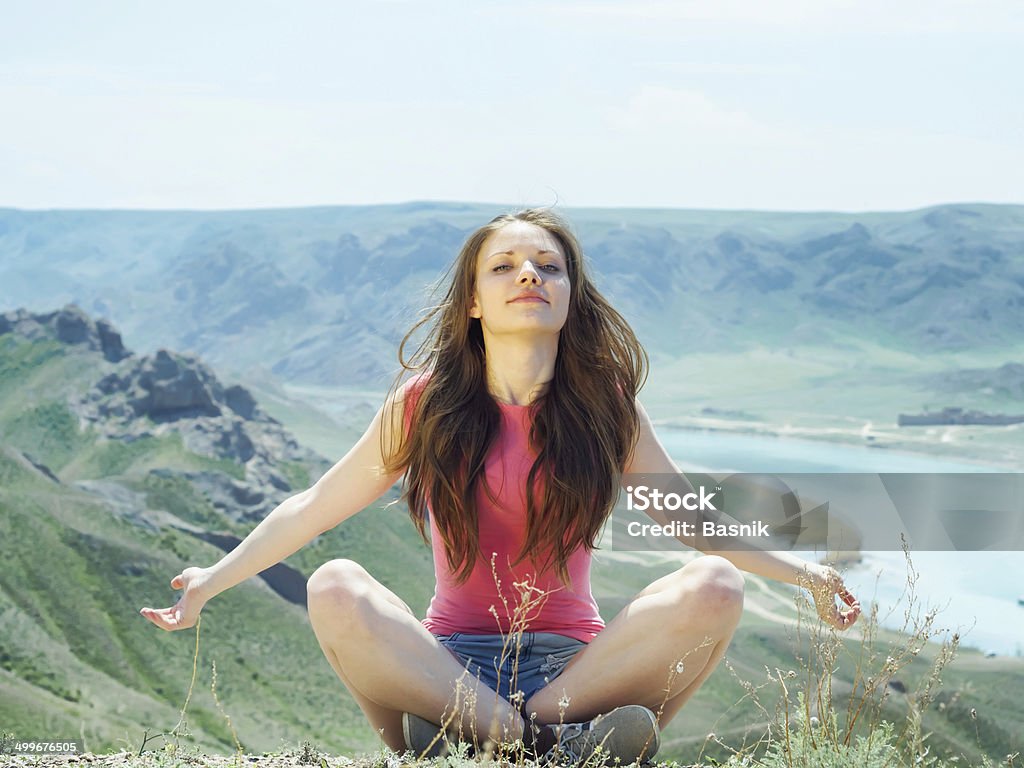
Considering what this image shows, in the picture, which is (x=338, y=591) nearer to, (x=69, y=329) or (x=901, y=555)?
(x=69, y=329)

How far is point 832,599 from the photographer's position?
3508 millimetres

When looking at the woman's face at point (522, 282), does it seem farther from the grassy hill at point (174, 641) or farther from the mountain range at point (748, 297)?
the mountain range at point (748, 297)

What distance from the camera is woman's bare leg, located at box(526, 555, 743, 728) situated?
3.42 metres

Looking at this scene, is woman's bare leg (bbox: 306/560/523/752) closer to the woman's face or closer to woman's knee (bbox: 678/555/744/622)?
woman's knee (bbox: 678/555/744/622)

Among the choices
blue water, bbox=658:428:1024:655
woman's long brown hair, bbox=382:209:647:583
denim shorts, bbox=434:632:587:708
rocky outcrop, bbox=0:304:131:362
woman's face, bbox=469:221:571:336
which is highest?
woman's face, bbox=469:221:571:336

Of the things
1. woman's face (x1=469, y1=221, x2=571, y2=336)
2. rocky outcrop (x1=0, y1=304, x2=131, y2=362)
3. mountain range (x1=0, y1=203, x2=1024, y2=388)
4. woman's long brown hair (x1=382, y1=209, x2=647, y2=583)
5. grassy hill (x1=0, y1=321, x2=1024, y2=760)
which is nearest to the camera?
woman's long brown hair (x1=382, y1=209, x2=647, y2=583)

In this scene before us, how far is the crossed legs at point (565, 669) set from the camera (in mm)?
3404

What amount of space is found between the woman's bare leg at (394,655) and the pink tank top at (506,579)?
24cm

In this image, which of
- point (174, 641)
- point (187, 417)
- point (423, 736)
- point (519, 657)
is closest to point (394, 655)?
point (423, 736)

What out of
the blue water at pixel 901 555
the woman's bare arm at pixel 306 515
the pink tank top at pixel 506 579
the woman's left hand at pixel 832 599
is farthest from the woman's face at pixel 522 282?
the blue water at pixel 901 555

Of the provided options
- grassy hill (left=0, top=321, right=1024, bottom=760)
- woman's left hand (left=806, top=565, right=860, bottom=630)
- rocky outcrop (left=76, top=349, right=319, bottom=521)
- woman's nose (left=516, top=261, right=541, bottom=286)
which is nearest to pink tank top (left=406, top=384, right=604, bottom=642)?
woman's nose (left=516, top=261, right=541, bottom=286)

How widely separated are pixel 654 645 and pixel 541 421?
0.74 meters

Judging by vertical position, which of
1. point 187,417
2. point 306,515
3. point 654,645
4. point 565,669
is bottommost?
point 187,417

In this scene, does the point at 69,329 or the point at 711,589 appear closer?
the point at 711,589
